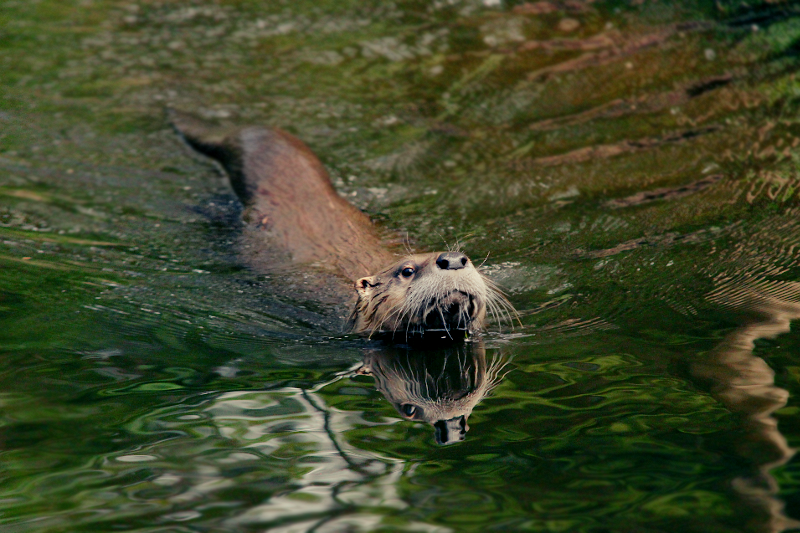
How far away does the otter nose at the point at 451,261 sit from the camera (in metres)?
3.77

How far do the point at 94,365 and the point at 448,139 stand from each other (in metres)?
3.75

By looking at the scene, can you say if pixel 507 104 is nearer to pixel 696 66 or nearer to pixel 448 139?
pixel 448 139

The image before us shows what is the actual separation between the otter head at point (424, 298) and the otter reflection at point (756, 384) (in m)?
1.08

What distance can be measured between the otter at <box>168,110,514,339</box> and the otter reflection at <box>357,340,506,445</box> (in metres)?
0.14

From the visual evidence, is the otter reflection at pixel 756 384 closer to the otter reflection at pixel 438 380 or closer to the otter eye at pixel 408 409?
the otter reflection at pixel 438 380

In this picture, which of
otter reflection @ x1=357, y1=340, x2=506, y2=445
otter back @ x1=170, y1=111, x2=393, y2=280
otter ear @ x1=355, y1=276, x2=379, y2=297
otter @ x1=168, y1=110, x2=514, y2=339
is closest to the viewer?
otter reflection @ x1=357, y1=340, x2=506, y2=445

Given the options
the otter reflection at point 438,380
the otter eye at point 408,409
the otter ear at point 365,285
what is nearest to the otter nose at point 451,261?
the otter reflection at point 438,380

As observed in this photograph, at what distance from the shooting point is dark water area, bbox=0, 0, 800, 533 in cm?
259

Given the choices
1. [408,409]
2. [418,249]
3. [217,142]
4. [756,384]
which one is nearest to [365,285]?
[418,249]

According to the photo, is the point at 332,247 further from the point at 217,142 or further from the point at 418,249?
the point at 217,142

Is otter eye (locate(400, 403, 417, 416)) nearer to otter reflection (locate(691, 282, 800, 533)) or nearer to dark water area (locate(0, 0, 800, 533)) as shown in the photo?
dark water area (locate(0, 0, 800, 533))

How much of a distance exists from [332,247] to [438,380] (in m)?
1.44

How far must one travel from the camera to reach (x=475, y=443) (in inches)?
114

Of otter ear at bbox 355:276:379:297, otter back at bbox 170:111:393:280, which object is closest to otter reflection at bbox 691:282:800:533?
otter ear at bbox 355:276:379:297
